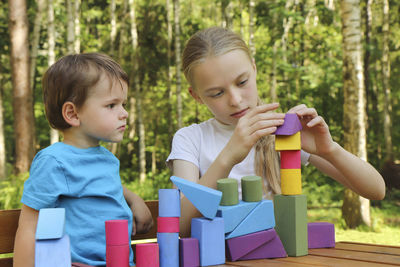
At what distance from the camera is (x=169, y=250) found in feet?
4.83

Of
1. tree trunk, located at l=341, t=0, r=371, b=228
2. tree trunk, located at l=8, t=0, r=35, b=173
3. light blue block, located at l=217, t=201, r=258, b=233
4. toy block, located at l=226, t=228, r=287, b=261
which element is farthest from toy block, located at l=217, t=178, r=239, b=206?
tree trunk, located at l=8, t=0, r=35, b=173

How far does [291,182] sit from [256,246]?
268mm

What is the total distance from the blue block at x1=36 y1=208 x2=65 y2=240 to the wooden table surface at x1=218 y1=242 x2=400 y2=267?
1.90 feet

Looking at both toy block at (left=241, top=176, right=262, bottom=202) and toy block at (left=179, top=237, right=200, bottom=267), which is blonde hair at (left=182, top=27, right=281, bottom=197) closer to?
toy block at (left=241, top=176, right=262, bottom=202)

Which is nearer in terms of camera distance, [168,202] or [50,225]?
[50,225]

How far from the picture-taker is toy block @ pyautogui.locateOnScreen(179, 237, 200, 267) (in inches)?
58.6

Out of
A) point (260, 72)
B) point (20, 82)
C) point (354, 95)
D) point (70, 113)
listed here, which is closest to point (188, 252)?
point (70, 113)

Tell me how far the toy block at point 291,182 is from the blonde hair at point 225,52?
18.4 inches

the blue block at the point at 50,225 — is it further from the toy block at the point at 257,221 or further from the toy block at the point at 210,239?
the toy block at the point at 257,221

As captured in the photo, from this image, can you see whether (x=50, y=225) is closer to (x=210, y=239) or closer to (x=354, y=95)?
(x=210, y=239)

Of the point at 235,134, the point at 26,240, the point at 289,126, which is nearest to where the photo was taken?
the point at 26,240

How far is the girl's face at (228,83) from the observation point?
203 centimetres

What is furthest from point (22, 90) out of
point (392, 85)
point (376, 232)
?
point (392, 85)

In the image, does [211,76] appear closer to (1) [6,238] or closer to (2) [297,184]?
(2) [297,184]
